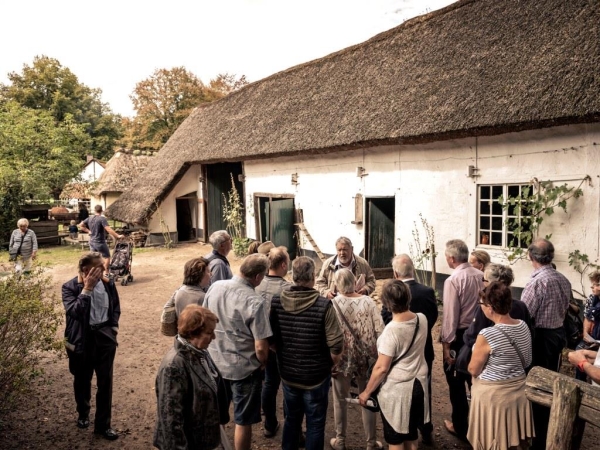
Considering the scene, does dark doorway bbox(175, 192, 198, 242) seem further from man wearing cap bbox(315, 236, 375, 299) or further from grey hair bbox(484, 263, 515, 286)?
grey hair bbox(484, 263, 515, 286)

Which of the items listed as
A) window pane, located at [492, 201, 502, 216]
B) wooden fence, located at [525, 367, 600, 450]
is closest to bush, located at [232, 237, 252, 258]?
window pane, located at [492, 201, 502, 216]

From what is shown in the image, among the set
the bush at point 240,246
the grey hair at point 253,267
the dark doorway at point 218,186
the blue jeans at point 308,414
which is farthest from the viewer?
the dark doorway at point 218,186

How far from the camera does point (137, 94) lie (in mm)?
33312

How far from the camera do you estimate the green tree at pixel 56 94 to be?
36250 mm

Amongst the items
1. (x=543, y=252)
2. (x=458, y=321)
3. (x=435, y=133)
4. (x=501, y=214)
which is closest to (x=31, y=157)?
(x=435, y=133)

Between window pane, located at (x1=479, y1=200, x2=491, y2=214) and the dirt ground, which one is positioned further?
window pane, located at (x1=479, y1=200, x2=491, y2=214)

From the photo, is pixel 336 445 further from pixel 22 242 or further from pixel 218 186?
pixel 218 186

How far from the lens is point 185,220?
1869 cm

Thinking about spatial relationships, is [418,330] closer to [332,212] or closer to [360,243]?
[360,243]

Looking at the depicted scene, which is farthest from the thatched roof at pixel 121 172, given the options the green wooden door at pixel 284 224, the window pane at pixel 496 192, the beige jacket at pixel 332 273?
the beige jacket at pixel 332 273

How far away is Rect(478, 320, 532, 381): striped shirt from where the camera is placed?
2.89 meters

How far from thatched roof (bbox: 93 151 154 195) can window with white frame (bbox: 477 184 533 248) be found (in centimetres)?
1892

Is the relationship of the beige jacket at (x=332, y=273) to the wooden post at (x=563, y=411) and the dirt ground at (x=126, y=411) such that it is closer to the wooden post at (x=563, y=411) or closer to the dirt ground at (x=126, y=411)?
the dirt ground at (x=126, y=411)

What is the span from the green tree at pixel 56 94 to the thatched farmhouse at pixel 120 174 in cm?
1334
